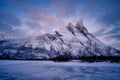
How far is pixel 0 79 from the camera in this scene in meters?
17.5

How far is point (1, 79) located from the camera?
17.5 metres

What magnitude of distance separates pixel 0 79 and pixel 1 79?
0.46ft
